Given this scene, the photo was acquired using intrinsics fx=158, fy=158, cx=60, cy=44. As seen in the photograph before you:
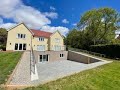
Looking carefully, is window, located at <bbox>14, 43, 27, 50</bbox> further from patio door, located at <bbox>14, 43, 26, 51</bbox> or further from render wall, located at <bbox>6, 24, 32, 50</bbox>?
render wall, located at <bbox>6, 24, 32, 50</bbox>

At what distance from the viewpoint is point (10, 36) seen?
4312cm

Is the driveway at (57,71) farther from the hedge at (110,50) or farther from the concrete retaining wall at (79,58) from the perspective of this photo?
the hedge at (110,50)

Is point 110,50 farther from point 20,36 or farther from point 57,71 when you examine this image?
point 20,36

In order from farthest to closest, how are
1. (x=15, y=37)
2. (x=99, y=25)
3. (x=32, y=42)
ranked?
(x=99, y=25) → (x=32, y=42) → (x=15, y=37)

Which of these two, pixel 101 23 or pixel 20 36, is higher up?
pixel 101 23

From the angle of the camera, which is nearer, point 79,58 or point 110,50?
point 110,50

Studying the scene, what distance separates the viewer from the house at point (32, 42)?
1658 inches

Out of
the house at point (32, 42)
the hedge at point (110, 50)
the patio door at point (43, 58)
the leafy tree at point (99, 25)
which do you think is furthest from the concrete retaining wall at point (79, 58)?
the leafy tree at point (99, 25)

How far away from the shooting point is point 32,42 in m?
47.7

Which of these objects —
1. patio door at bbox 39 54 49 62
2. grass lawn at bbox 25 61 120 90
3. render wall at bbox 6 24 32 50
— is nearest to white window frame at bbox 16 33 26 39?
render wall at bbox 6 24 32 50

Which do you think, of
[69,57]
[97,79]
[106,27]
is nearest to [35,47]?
[69,57]

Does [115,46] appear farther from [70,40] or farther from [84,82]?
[70,40]

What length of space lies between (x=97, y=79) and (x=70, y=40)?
5365cm

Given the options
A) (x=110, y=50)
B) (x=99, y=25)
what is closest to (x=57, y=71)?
(x=110, y=50)
